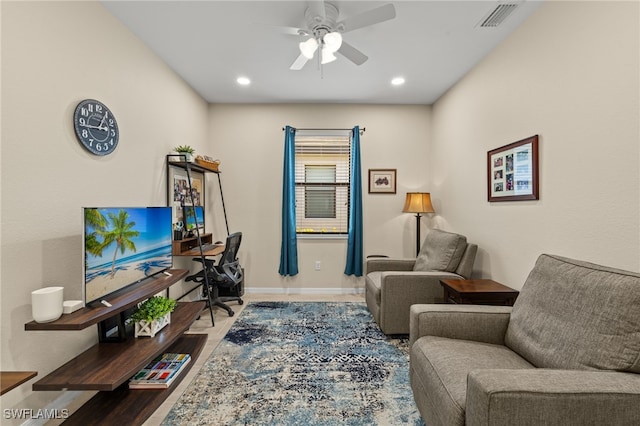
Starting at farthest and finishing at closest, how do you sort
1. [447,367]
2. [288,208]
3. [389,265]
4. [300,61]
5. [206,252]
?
[288,208] → [389,265] → [206,252] → [300,61] → [447,367]

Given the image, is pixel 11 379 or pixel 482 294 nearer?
pixel 11 379

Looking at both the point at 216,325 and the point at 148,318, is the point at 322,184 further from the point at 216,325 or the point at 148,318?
the point at 148,318

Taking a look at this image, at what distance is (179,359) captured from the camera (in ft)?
6.95

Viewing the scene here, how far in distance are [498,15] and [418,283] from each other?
2.29m

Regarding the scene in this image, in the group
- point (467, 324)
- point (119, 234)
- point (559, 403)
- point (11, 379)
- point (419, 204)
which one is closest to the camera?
point (559, 403)

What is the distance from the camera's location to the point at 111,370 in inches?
63.9

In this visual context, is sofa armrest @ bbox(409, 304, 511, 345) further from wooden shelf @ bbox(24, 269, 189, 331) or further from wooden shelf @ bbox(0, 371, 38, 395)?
wooden shelf @ bbox(0, 371, 38, 395)

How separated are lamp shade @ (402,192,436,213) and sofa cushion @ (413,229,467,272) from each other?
531 millimetres

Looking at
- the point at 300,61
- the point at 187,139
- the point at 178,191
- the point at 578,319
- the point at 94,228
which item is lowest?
the point at 578,319

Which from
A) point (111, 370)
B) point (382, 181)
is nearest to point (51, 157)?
point (111, 370)

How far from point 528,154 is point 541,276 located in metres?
1.10

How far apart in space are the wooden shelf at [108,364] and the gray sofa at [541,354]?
1.64 metres

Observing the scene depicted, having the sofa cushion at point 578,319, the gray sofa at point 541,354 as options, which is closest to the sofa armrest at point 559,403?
the gray sofa at point 541,354

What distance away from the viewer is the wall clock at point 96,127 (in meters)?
1.94
